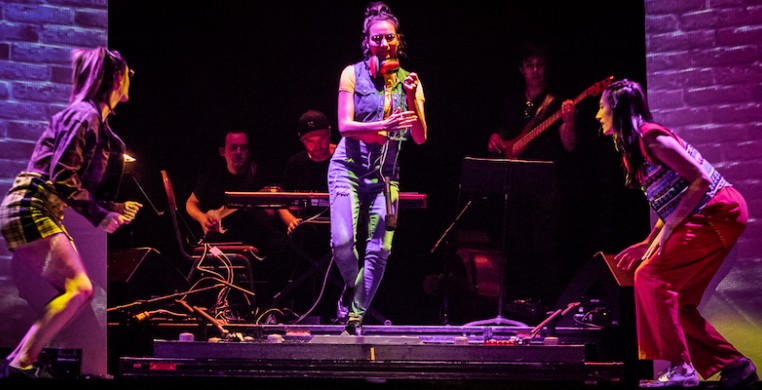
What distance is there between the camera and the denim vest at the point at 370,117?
5.57 m

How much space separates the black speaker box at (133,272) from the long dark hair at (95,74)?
1.82m

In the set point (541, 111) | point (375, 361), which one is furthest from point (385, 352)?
point (541, 111)

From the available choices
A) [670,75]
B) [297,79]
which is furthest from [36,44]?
[670,75]

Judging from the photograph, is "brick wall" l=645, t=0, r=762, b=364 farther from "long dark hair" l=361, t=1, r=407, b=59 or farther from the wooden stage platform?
"long dark hair" l=361, t=1, r=407, b=59

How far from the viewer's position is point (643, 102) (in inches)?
190

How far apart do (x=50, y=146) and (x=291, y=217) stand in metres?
3.74

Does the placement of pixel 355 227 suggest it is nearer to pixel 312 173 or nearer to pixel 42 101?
pixel 42 101

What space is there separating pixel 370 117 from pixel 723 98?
2.51m

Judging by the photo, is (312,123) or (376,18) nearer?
(376,18)

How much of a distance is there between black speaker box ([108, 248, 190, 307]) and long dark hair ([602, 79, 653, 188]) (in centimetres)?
378

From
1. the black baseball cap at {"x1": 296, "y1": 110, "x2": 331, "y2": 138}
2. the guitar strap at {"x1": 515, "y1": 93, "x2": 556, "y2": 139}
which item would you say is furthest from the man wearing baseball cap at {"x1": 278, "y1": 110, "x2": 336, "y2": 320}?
the guitar strap at {"x1": 515, "y1": 93, "x2": 556, "y2": 139}

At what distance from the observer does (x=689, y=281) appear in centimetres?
464

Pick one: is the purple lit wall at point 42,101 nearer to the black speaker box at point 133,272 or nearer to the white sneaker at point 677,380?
the black speaker box at point 133,272

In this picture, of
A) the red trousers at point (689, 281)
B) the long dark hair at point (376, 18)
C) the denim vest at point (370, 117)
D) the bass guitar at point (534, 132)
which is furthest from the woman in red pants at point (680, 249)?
the bass guitar at point (534, 132)
